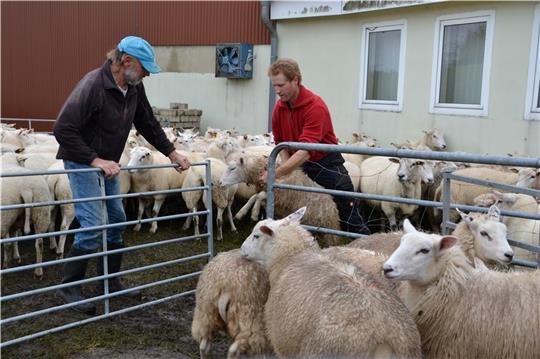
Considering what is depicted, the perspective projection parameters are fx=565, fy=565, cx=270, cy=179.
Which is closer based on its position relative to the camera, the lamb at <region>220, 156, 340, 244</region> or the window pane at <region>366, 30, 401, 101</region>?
the lamb at <region>220, 156, 340, 244</region>

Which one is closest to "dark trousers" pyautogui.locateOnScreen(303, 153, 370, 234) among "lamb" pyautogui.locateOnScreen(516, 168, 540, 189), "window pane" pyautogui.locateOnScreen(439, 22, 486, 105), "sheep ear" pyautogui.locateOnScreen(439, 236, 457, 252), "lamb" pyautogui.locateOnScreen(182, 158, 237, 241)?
"sheep ear" pyautogui.locateOnScreen(439, 236, 457, 252)

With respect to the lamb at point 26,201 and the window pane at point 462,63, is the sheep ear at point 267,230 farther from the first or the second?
the window pane at point 462,63

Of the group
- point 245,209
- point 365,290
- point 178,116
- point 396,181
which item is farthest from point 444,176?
point 178,116

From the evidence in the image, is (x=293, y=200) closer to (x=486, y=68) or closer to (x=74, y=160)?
(x=74, y=160)

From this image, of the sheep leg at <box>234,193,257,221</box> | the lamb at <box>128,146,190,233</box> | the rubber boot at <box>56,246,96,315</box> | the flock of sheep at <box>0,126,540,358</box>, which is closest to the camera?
the flock of sheep at <box>0,126,540,358</box>

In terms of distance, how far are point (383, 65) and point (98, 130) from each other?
28.1 feet

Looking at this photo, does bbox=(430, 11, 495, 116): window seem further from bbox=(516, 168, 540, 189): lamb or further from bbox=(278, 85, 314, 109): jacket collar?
bbox=(278, 85, 314, 109): jacket collar

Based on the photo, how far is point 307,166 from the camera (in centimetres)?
544

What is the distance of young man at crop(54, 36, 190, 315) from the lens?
4.28 m

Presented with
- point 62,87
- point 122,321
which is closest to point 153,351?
point 122,321

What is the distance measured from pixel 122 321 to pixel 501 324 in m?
3.07

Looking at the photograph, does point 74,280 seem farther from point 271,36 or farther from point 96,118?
point 271,36

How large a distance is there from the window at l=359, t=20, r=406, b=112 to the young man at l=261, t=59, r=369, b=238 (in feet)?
21.6

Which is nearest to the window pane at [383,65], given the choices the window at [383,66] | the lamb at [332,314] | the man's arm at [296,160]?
the window at [383,66]
